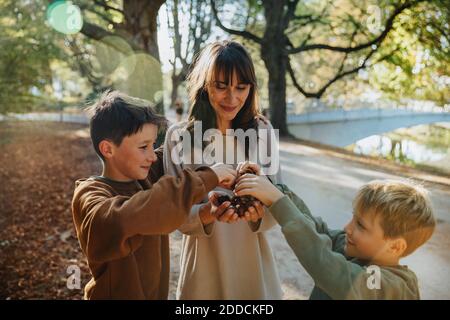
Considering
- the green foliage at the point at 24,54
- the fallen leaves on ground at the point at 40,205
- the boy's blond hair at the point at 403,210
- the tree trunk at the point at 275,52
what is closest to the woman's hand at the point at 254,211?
the boy's blond hair at the point at 403,210

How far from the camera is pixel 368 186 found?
2.08ft

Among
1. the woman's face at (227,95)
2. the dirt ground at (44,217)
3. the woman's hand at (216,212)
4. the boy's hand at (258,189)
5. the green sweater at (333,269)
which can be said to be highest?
the woman's face at (227,95)

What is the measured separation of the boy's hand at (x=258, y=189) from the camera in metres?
0.60

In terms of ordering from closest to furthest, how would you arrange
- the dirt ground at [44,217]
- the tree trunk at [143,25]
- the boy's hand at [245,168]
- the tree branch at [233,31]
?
the boy's hand at [245,168], the tree branch at [233,31], the tree trunk at [143,25], the dirt ground at [44,217]

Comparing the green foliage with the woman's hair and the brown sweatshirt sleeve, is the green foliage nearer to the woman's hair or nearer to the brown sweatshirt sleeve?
the woman's hair

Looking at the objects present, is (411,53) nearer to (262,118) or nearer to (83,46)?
(262,118)

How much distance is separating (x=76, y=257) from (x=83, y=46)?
2537 millimetres

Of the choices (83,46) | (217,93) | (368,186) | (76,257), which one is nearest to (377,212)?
(368,186)

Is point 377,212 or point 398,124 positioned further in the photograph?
point 398,124

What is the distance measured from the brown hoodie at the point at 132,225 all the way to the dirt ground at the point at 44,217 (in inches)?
A: 28.1

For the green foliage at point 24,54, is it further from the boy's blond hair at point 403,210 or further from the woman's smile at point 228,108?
the boy's blond hair at point 403,210

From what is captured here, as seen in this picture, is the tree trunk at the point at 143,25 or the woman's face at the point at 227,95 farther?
the tree trunk at the point at 143,25

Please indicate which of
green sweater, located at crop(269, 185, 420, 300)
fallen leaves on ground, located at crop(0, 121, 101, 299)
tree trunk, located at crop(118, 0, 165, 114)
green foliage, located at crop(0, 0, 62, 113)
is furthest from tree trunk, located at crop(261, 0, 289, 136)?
green foliage, located at crop(0, 0, 62, 113)

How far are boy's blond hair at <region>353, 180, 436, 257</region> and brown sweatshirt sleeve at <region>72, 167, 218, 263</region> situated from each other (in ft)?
0.96
